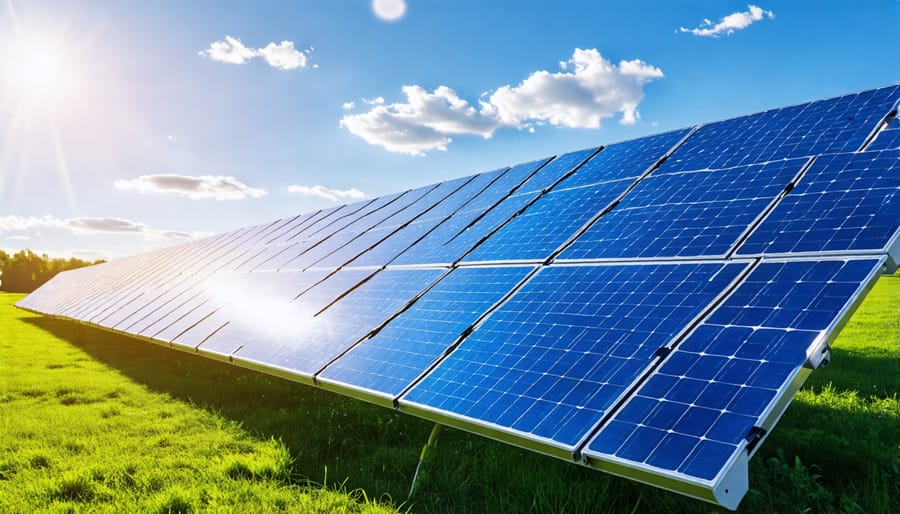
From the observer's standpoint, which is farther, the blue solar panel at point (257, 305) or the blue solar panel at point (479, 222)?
the blue solar panel at point (257, 305)

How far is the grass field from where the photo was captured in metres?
5.50

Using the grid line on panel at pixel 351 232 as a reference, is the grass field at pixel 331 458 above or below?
below

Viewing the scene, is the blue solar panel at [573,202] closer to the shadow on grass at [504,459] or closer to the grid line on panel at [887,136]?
the shadow on grass at [504,459]

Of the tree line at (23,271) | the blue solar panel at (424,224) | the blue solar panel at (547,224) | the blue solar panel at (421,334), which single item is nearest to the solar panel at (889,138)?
the blue solar panel at (547,224)

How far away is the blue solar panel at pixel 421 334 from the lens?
624cm

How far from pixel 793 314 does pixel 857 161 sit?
2.87 metres

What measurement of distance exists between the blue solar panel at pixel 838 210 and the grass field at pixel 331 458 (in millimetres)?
2097

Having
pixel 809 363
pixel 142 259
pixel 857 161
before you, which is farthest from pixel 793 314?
pixel 142 259

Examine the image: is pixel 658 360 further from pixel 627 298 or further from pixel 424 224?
pixel 424 224

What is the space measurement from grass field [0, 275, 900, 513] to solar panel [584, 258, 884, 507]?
1.16 m

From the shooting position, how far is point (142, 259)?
30641 mm

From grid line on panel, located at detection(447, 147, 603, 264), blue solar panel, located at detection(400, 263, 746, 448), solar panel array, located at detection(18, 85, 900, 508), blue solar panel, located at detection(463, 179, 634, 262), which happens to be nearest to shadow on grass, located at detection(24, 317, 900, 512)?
solar panel array, located at detection(18, 85, 900, 508)

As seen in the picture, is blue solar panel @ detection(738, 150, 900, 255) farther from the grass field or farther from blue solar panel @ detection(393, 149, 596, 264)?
blue solar panel @ detection(393, 149, 596, 264)

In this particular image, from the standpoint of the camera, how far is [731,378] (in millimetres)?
4148
